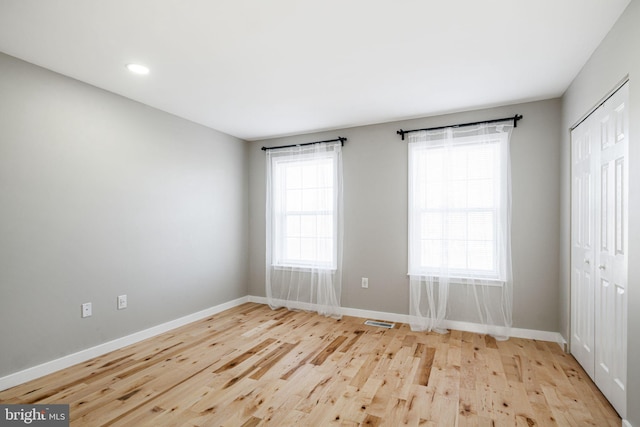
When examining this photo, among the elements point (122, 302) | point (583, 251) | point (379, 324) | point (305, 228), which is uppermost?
point (305, 228)

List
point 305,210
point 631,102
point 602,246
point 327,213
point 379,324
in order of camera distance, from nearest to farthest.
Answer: point 631,102 < point 602,246 < point 379,324 < point 327,213 < point 305,210

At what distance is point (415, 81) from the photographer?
2951 mm

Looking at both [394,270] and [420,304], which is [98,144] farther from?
[420,304]

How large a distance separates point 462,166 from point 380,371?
2371 mm

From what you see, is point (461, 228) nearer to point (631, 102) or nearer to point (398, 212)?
point (398, 212)

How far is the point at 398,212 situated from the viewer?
4078mm

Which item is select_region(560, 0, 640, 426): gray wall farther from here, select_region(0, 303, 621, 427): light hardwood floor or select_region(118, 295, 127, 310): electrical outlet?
select_region(118, 295, 127, 310): electrical outlet

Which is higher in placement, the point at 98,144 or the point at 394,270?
the point at 98,144

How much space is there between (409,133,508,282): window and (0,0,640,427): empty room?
2 centimetres

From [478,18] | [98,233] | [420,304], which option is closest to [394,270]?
[420,304]

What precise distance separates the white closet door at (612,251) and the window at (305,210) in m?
2.74

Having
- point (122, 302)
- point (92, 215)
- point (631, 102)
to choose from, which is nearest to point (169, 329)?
point (122, 302)

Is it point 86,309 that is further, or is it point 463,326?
point 463,326

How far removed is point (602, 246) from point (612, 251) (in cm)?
17
